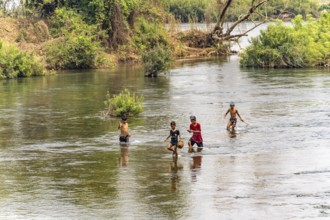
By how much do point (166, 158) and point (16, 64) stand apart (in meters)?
34.1

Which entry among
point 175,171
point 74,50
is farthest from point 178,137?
point 74,50

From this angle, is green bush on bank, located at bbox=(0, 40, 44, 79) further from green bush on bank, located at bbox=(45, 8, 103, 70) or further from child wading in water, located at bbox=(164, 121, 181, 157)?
child wading in water, located at bbox=(164, 121, 181, 157)

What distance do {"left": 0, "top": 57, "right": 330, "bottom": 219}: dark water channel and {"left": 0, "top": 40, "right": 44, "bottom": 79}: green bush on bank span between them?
32.3 ft

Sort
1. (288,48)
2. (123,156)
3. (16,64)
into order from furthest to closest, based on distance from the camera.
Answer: (288,48) → (16,64) → (123,156)

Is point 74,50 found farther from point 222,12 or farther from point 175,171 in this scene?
point 175,171

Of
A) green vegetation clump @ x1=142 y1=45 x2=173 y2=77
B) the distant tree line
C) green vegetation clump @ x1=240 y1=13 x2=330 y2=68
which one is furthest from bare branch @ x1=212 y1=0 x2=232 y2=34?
green vegetation clump @ x1=142 y1=45 x2=173 y2=77

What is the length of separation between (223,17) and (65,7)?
54.3 ft

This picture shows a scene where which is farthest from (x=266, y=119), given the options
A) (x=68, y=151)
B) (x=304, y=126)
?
(x=68, y=151)

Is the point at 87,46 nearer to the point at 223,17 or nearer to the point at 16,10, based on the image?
the point at 16,10

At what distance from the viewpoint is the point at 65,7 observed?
70750mm

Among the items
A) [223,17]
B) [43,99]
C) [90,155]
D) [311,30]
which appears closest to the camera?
→ [90,155]

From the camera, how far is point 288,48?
191 feet

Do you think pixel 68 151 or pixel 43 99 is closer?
pixel 68 151

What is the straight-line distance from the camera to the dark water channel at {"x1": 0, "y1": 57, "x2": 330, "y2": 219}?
18.0 m
